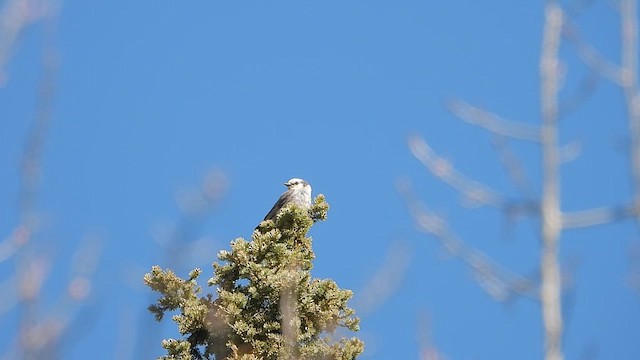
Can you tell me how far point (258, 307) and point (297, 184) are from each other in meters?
8.42

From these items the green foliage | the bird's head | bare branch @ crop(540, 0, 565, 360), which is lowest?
bare branch @ crop(540, 0, 565, 360)

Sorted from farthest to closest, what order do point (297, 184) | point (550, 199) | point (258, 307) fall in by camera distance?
1. point (297, 184)
2. point (258, 307)
3. point (550, 199)

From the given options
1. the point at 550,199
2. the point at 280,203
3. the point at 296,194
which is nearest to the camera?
the point at 550,199

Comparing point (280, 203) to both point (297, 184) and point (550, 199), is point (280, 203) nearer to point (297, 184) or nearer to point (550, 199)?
point (297, 184)

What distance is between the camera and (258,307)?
1284 centimetres

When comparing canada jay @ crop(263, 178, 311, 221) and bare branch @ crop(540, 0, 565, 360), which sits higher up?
canada jay @ crop(263, 178, 311, 221)

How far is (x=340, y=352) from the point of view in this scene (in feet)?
40.9

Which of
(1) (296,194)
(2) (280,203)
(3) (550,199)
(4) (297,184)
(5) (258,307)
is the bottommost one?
(3) (550,199)

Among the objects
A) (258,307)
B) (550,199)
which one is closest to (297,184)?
(258,307)

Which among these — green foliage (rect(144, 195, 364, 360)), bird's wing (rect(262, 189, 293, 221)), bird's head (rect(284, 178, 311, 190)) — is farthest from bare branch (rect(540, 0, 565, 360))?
bird's head (rect(284, 178, 311, 190))

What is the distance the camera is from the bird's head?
68.6 feet

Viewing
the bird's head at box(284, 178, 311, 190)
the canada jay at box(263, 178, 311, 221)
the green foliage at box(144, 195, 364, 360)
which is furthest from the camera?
the bird's head at box(284, 178, 311, 190)

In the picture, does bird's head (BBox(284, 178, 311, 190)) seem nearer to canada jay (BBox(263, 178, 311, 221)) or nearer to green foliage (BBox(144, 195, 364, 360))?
canada jay (BBox(263, 178, 311, 221))

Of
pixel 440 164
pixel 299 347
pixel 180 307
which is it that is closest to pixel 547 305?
pixel 440 164
